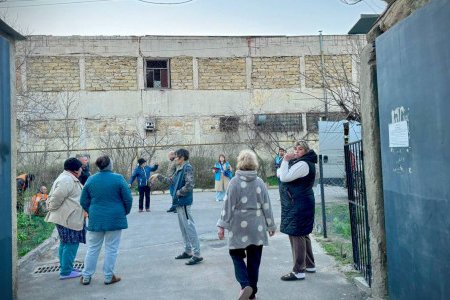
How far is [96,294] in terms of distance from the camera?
6055mm

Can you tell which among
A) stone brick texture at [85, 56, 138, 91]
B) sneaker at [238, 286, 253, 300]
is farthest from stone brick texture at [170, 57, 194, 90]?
sneaker at [238, 286, 253, 300]

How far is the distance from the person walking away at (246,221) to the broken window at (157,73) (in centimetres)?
2099

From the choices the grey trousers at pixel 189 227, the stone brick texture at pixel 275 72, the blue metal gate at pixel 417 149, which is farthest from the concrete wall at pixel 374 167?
the stone brick texture at pixel 275 72

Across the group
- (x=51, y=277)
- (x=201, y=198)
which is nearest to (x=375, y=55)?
(x=51, y=277)

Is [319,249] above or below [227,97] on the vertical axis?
below

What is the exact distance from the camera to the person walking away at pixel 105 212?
6.35 metres

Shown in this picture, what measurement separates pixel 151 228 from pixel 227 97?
51.8 ft

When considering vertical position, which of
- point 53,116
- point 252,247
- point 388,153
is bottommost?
point 252,247

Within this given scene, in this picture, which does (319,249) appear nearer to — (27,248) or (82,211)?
(82,211)

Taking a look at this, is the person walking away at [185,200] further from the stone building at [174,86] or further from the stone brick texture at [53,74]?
the stone brick texture at [53,74]

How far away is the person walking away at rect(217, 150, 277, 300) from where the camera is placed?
211 inches

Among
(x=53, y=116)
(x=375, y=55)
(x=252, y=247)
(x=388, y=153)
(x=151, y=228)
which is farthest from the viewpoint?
(x=53, y=116)

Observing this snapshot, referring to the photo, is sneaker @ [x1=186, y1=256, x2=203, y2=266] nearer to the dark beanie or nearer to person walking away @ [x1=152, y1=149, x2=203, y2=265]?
person walking away @ [x1=152, y1=149, x2=203, y2=265]

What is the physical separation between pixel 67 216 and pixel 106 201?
0.78 m
